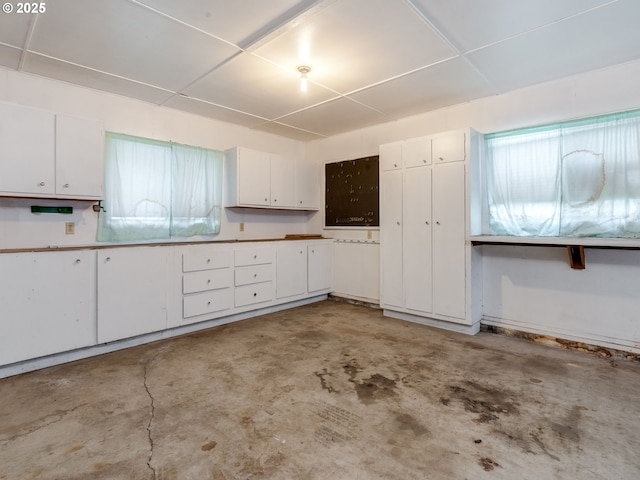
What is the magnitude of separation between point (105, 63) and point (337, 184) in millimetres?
3181

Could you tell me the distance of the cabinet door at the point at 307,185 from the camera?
16.5 feet

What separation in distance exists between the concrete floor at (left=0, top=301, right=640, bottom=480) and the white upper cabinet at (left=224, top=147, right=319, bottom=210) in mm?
2004

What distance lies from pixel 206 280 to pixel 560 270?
366 cm

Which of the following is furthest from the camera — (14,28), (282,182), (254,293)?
(282,182)

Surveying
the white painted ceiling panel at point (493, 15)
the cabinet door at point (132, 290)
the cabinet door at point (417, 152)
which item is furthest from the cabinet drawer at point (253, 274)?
the white painted ceiling panel at point (493, 15)

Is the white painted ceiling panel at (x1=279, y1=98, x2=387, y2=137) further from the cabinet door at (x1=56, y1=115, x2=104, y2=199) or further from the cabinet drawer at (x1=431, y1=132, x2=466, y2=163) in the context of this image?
the cabinet door at (x1=56, y1=115, x2=104, y2=199)

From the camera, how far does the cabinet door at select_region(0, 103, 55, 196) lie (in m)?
2.63

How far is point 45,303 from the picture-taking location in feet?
8.79

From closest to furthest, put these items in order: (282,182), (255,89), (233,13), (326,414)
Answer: (326,414), (233,13), (255,89), (282,182)

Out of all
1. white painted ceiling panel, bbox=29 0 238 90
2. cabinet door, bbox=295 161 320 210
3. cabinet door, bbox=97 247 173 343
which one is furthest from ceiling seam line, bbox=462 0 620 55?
cabinet door, bbox=97 247 173 343

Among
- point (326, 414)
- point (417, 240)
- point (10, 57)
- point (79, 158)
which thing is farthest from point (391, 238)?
point (10, 57)

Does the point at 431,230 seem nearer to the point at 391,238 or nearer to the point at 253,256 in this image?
the point at 391,238

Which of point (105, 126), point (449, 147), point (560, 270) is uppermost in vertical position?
point (105, 126)

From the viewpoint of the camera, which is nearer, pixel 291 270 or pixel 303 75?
pixel 303 75
